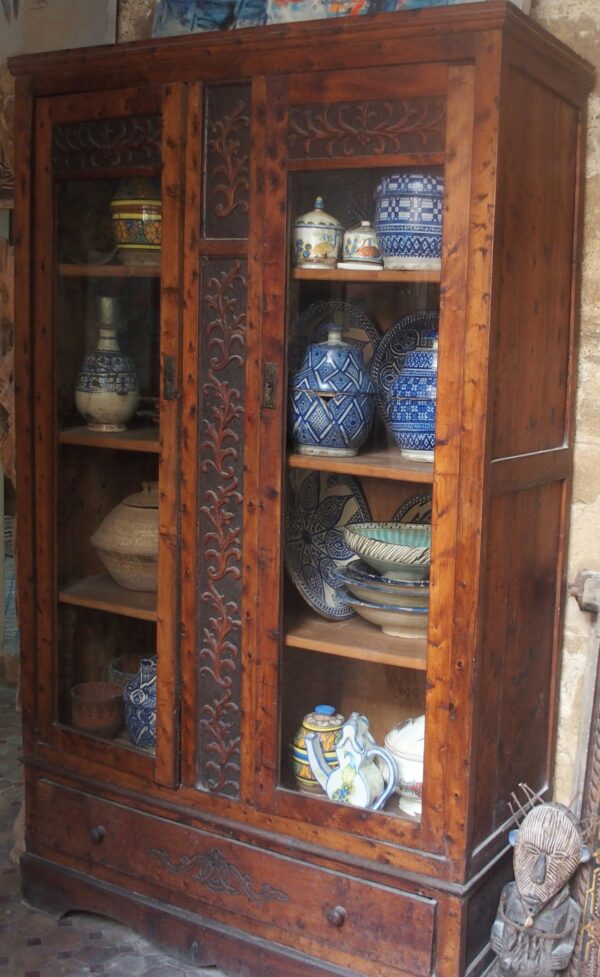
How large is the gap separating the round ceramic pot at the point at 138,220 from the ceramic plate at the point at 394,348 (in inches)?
21.4

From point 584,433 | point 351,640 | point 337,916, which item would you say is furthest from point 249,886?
point 584,433

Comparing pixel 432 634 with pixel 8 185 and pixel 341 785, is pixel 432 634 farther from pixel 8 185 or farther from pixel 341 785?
pixel 8 185

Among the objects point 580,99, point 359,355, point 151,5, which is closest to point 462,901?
point 359,355

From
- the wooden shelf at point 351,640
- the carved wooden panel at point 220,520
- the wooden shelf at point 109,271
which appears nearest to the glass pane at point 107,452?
the wooden shelf at point 109,271

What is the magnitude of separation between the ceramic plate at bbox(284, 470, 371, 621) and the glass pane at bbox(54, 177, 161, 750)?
368 millimetres

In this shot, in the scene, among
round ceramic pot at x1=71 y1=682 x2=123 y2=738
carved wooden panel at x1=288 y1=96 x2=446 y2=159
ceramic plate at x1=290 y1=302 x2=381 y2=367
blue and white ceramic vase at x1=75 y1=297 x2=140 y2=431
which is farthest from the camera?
round ceramic pot at x1=71 y1=682 x2=123 y2=738

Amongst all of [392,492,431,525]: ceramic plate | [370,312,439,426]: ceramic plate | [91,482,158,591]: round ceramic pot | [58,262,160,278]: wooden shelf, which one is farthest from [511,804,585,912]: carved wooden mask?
[58,262,160,278]: wooden shelf

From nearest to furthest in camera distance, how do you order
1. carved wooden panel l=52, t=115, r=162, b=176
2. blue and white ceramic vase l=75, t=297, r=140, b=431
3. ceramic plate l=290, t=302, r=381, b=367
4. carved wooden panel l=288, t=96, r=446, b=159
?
carved wooden panel l=288, t=96, r=446, b=159, ceramic plate l=290, t=302, r=381, b=367, carved wooden panel l=52, t=115, r=162, b=176, blue and white ceramic vase l=75, t=297, r=140, b=431

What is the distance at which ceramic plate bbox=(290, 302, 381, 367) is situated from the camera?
7.31 ft

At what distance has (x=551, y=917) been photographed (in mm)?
2180

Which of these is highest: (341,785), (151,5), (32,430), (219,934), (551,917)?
(151,5)

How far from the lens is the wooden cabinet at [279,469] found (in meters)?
2.04

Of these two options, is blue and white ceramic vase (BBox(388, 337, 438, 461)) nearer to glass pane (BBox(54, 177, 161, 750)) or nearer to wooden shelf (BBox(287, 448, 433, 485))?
wooden shelf (BBox(287, 448, 433, 485))

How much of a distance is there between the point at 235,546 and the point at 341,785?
0.54 meters
